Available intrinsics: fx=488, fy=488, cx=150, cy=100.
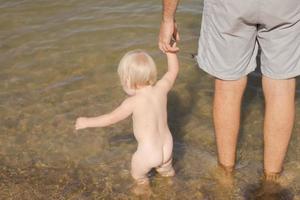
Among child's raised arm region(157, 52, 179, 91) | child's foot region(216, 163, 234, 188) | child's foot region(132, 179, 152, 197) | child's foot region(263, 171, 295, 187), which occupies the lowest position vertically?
child's foot region(132, 179, 152, 197)

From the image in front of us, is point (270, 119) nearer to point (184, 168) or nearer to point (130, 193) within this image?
point (184, 168)

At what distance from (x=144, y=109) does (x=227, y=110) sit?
25.7 inches

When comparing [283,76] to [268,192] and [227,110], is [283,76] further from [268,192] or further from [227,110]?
[268,192]

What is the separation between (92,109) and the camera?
18.2 ft

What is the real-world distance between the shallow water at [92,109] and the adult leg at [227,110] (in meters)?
0.46

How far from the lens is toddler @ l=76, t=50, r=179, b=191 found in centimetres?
369

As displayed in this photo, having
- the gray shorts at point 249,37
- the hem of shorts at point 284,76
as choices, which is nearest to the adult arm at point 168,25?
the gray shorts at point 249,37

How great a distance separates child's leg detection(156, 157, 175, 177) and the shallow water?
0.08m

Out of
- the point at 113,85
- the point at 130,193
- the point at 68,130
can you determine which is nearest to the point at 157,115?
the point at 130,193

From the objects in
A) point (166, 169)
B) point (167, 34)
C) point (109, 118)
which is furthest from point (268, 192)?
point (167, 34)

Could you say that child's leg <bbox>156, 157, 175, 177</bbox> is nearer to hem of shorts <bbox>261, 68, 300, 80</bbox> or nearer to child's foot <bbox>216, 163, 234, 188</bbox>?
child's foot <bbox>216, 163, 234, 188</bbox>

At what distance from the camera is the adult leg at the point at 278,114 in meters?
3.64

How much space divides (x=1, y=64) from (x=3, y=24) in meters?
1.47

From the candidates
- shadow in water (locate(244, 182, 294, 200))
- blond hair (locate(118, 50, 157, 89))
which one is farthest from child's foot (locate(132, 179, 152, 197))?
blond hair (locate(118, 50, 157, 89))
